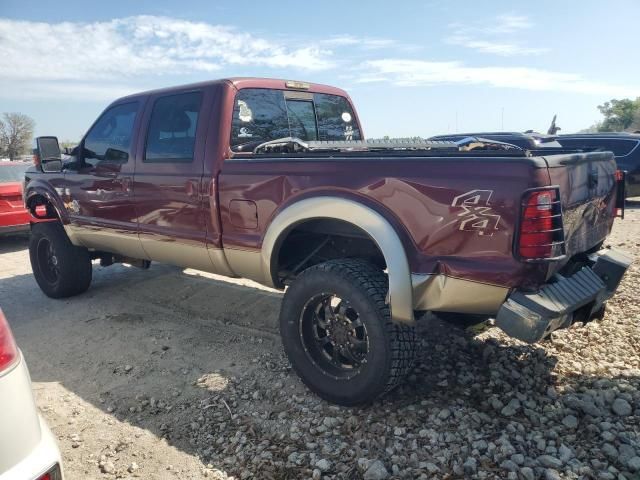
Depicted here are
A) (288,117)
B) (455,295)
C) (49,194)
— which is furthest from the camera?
(49,194)

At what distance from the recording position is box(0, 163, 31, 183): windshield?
25.9 ft

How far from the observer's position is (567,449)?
246 centimetres

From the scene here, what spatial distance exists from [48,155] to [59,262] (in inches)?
43.5

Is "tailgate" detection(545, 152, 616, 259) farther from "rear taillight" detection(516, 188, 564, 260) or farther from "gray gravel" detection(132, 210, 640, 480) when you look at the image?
"gray gravel" detection(132, 210, 640, 480)

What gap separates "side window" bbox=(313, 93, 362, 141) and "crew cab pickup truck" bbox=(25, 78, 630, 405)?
0.06 feet

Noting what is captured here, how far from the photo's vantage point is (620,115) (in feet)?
129

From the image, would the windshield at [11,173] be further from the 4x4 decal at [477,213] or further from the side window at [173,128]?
the 4x4 decal at [477,213]

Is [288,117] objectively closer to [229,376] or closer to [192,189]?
[192,189]

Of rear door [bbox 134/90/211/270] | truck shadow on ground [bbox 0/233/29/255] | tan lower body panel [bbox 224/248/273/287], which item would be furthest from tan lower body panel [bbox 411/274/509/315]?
truck shadow on ground [bbox 0/233/29/255]

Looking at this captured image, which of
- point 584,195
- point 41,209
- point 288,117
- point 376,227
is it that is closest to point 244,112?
point 288,117

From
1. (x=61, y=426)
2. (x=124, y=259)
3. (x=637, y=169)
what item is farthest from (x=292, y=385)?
(x=637, y=169)

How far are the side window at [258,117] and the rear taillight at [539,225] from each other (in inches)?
86.7

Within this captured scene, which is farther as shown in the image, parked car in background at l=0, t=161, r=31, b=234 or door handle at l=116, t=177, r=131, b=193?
parked car in background at l=0, t=161, r=31, b=234

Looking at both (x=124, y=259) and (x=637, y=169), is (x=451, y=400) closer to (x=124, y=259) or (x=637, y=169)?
(x=124, y=259)
